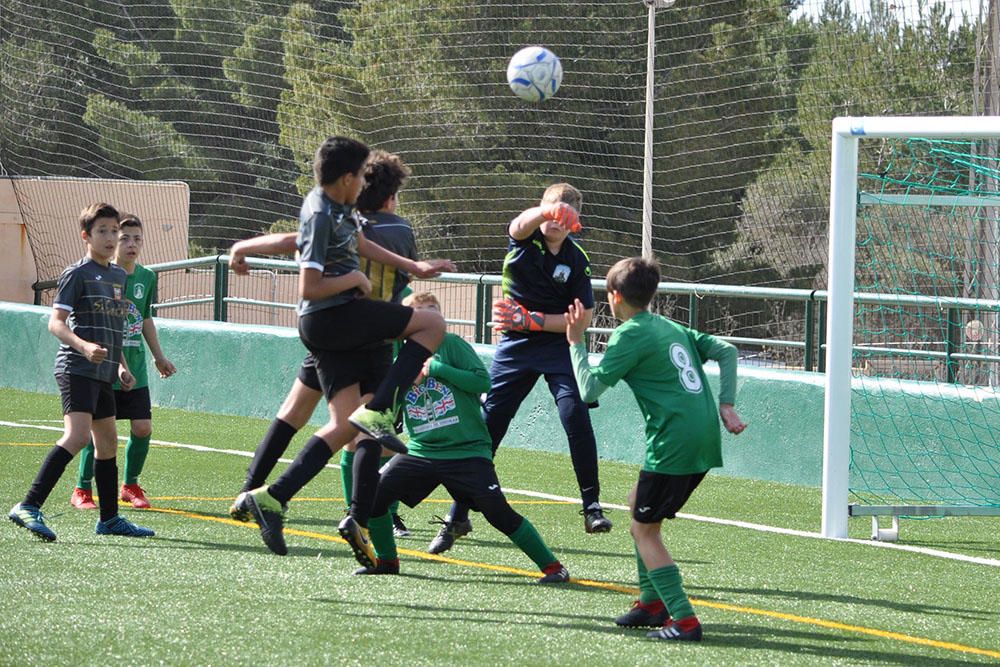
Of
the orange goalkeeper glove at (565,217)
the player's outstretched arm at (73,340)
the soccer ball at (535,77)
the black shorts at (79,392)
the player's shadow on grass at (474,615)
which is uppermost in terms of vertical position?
the soccer ball at (535,77)

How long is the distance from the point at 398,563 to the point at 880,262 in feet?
18.5

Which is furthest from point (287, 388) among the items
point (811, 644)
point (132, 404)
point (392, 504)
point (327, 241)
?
point (811, 644)

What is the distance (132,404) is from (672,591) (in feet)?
14.7

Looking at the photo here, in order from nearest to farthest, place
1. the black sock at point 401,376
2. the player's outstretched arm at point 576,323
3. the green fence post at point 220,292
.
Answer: the player's outstretched arm at point 576,323
the black sock at point 401,376
the green fence post at point 220,292

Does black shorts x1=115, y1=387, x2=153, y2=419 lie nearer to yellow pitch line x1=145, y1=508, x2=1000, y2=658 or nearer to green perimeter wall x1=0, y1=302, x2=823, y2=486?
yellow pitch line x1=145, y1=508, x2=1000, y2=658

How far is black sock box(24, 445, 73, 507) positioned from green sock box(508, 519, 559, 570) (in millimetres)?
2335

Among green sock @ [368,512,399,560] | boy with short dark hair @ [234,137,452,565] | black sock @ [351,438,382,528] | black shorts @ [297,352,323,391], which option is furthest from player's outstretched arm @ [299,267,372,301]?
green sock @ [368,512,399,560]

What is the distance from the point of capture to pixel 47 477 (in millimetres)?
→ 7316

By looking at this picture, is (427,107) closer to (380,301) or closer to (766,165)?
(766,165)

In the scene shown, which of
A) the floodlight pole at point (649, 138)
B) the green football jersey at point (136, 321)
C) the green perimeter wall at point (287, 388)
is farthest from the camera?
the floodlight pole at point (649, 138)

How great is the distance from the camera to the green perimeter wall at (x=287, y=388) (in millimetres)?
10734

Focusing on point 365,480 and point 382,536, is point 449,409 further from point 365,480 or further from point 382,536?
point 382,536

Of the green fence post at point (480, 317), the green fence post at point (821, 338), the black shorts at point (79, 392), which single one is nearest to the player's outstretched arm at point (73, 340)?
the black shorts at point (79, 392)

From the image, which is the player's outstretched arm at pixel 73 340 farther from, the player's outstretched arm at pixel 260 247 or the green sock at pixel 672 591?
the green sock at pixel 672 591
